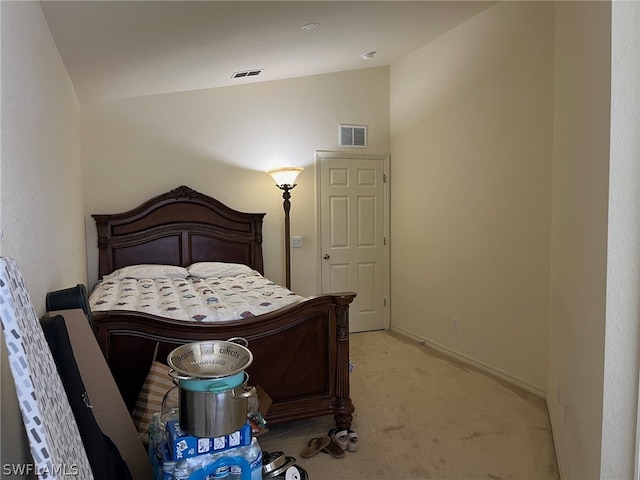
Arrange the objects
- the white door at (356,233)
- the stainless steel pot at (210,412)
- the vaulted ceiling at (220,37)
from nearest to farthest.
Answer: the stainless steel pot at (210,412)
the vaulted ceiling at (220,37)
the white door at (356,233)

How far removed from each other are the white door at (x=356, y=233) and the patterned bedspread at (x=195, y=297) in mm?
1224

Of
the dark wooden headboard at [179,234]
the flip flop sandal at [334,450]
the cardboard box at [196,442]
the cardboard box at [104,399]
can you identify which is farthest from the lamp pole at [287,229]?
the cardboard box at [196,442]

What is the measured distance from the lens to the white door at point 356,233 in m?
4.96

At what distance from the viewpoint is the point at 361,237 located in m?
5.11

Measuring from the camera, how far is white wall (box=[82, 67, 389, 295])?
4.18 m

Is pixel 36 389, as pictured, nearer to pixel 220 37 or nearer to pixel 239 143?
pixel 220 37

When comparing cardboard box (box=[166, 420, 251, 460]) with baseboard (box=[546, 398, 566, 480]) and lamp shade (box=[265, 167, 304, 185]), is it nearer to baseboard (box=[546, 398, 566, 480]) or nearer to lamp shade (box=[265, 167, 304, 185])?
baseboard (box=[546, 398, 566, 480])

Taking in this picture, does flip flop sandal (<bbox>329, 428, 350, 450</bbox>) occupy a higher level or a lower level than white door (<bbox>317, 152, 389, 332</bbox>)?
lower

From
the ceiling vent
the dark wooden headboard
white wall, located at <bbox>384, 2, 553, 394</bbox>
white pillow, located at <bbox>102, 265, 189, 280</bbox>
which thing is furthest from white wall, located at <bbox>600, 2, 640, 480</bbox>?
the ceiling vent

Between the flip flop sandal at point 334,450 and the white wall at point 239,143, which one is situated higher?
the white wall at point 239,143

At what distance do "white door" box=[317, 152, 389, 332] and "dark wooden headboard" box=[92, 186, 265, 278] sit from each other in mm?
815

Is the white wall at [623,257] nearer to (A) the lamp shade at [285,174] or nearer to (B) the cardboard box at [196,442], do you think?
(B) the cardboard box at [196,442]

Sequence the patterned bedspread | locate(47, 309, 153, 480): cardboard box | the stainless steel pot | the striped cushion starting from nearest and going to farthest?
the stainless steel pot, locate(47, 309, 153, 480): cardboard box, the striped cushion, the patterned bedspread

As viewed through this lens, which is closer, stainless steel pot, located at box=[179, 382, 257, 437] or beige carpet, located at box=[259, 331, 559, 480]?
stainless steel pot, located at box=[179, 382, 257, 437]
